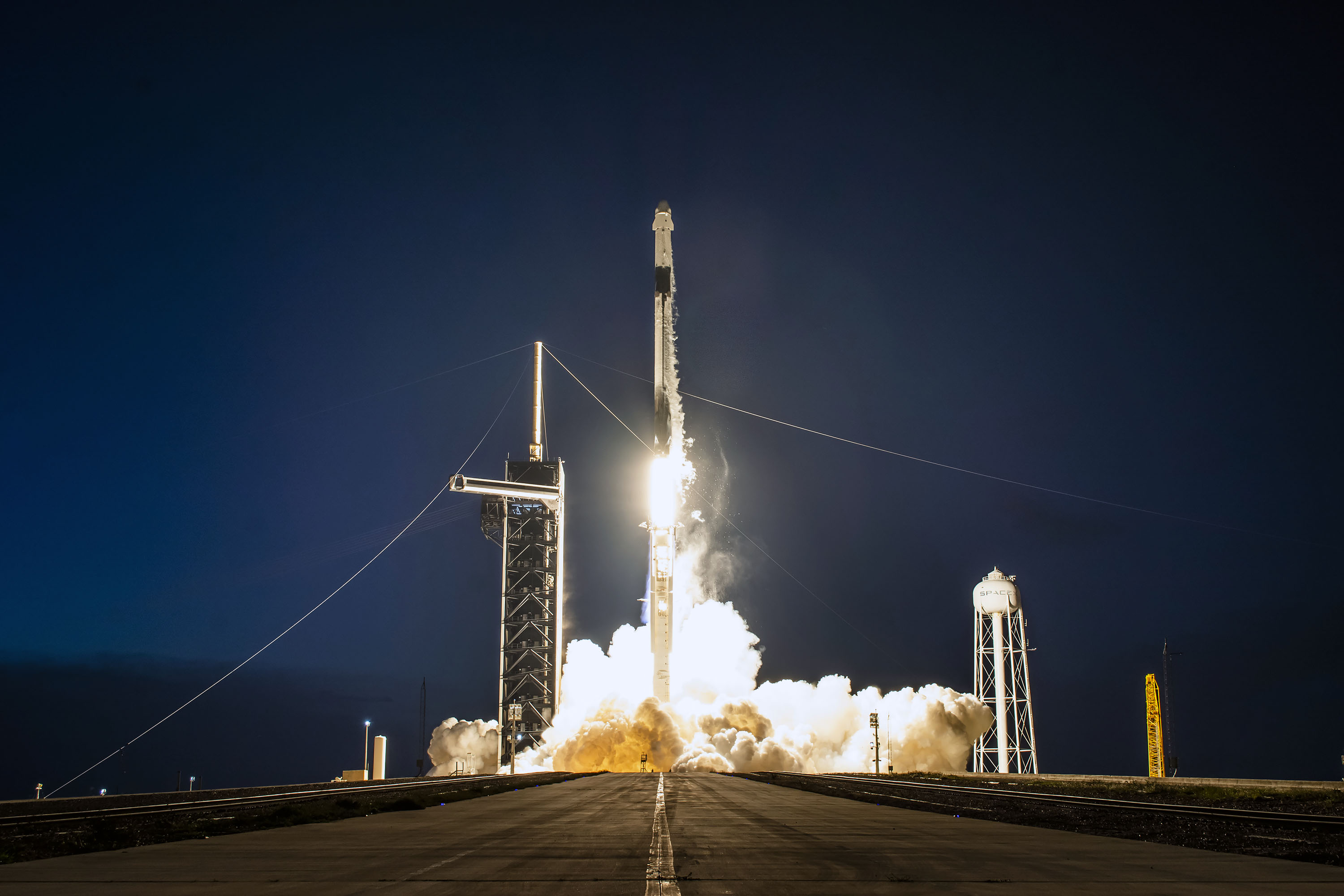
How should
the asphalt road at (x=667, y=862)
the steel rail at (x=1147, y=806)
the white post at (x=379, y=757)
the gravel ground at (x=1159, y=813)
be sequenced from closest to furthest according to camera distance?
the asphalt road at (x=667, y=862)
the gravel ground at (x=1159, y=813)
the steel rail at (x=1147, y=806)
the white post at (x=379, y=757)

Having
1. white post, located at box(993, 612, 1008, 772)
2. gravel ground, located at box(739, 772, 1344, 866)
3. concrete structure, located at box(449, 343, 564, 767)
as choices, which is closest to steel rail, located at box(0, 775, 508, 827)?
gravel ground, located at box(739, 772, 1344, 866)

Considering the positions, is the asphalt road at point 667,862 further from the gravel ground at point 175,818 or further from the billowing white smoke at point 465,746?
the billowing white smoke at point 465,746

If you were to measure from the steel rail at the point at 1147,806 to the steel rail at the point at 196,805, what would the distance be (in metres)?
21.3

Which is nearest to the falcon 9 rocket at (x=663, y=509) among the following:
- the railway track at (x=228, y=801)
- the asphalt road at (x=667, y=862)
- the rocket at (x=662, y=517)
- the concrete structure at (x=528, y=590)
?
the rocket at (x=662, y=517)

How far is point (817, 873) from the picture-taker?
1284 centimetres

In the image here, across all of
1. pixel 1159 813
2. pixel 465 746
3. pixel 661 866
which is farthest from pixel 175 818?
pixel 465 746

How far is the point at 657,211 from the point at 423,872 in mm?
70992

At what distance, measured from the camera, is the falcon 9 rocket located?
71.1 metres

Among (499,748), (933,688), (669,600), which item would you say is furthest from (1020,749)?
(499,748)

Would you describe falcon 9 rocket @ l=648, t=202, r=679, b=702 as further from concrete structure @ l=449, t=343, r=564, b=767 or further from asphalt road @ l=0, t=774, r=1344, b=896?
asphalt road @ l=0, t=774, r=1344, b=896

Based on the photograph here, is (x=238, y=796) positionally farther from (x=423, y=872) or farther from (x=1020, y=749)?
(x=1020, y=749)

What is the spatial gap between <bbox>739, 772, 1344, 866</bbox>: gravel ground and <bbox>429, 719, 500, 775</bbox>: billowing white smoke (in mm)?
44170

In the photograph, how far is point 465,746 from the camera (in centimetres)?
8369

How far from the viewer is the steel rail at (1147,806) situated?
878 inches
